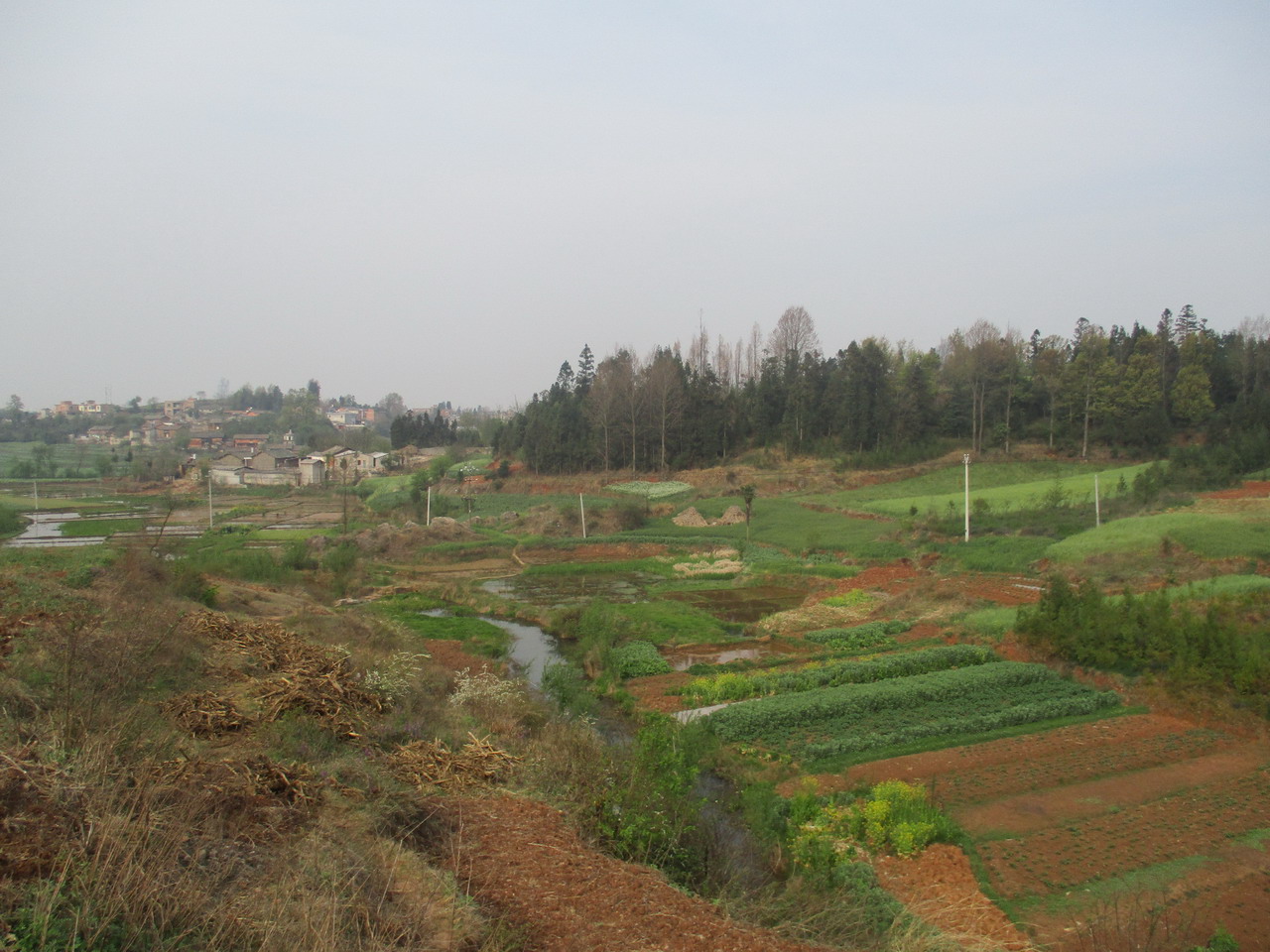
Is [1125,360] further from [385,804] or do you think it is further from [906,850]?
→ [385,804]

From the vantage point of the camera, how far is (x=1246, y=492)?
102 feet

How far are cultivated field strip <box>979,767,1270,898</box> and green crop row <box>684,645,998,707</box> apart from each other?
19.7 feet

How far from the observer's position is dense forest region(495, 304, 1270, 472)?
2109 inches

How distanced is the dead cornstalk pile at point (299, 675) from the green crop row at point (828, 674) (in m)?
6.89

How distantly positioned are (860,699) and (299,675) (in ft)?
31.1

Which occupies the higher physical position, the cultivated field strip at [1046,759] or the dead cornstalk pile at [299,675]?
the dead cornstalk pile at [299,675]

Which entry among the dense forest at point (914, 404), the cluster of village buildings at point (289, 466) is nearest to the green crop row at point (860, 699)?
the dense forest at point (914, 404)

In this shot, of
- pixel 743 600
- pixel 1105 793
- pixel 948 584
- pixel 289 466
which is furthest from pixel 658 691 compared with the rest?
pixel 289 466

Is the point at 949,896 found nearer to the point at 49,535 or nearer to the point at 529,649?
the point at 529,649

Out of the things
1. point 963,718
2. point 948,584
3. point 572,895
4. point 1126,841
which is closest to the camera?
point 572,895

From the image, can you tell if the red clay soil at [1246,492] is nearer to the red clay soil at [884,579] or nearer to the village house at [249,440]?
the red clay soil at [884,579]

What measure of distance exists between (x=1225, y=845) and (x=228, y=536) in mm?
38080

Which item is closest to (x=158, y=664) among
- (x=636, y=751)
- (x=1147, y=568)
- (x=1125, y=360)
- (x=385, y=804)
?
(x=385, y=804)

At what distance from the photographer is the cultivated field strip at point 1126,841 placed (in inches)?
338
